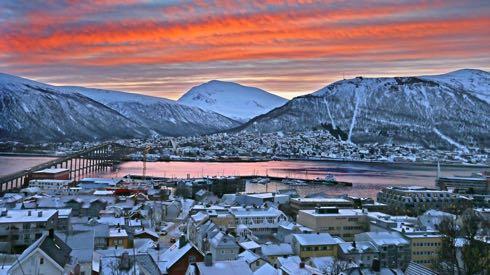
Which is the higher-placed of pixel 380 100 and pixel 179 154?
pixel 380 100

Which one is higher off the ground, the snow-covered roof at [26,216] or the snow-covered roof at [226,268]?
the snow-covered roof at [226,268]

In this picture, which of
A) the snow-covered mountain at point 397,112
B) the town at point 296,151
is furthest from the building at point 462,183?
the snow-covered mountain at point 397,112

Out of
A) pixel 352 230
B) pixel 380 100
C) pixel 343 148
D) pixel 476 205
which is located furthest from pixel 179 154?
pixel 352 230

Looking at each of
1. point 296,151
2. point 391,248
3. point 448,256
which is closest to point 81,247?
point 448,256

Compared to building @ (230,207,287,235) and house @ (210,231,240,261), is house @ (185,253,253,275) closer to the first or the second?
house @ (210,231,240,261)

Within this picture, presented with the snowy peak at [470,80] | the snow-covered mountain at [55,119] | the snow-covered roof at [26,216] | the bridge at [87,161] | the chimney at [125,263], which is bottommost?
the bridge at [87,161]

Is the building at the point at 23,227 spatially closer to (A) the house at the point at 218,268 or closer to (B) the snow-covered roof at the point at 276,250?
(B) the snow-covered roof at the point at 276,250

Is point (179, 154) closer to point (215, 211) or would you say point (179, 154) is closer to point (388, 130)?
point (388, 130)
